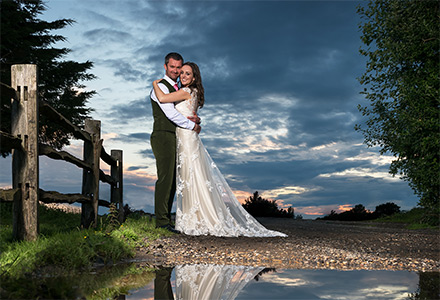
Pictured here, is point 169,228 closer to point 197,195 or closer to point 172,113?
point 197,195

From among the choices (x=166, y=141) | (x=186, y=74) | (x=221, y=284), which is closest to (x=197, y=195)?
(x=166, y=141)

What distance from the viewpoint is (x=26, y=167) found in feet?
20.8

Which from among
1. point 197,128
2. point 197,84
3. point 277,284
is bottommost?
point 277,284

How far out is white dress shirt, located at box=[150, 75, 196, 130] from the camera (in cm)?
877

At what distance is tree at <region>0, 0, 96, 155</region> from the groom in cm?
910

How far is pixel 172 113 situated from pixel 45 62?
11.6 metres

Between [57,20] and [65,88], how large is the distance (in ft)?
11.3

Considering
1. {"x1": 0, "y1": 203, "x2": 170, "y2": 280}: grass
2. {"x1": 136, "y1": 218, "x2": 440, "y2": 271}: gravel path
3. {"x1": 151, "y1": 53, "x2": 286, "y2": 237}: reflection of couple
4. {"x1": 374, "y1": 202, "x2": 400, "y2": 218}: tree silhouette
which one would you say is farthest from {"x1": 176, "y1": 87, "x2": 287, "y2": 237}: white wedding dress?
{"x1": 374, "y1": 202, "x2": 400, "y2": 218}: tree silhouette

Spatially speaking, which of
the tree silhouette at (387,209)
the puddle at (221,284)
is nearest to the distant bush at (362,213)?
the tree silhouette at (387,209)

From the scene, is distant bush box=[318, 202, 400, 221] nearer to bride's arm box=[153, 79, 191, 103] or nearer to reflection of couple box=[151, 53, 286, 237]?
reflection of couple box=[151, 53, 286, 237]

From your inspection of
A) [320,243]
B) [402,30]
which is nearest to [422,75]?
[402,30]

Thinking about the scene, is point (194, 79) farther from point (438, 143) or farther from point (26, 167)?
point (438, 143)

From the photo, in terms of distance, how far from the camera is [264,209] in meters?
21.5

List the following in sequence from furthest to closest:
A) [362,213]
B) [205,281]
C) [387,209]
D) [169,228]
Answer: [387,209] → [362,213] → [169,228] → [205,281]
